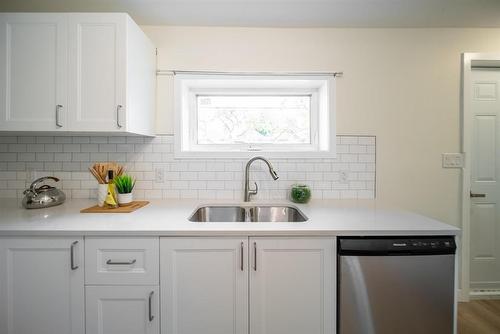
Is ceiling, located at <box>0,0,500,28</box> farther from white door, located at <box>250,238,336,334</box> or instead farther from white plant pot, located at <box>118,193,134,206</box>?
white door, located at <box>250,238,336,334</box>

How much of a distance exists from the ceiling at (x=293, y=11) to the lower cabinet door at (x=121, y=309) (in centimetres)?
180

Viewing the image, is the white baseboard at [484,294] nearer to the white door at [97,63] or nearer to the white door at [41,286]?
the white door at [41,286]

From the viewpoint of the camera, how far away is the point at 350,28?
196 cm

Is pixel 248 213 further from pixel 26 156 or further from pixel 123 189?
pixel 26 156

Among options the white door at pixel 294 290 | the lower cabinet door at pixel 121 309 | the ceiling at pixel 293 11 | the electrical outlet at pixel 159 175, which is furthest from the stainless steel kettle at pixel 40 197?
the white door at pixel 294 290

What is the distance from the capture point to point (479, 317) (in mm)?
1884

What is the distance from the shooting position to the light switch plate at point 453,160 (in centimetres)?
199

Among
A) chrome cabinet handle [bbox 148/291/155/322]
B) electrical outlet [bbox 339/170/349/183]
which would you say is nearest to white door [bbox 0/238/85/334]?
chrome cabinet handle [bbox 148/291/155/322]

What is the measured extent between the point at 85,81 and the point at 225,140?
3.52 feet

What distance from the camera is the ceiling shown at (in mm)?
1691

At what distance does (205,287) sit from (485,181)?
2.57 m

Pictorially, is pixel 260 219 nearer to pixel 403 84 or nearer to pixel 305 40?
pixel 305 40

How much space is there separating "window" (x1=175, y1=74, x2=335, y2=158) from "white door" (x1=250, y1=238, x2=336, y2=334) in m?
1.03

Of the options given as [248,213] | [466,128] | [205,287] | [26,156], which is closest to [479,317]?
[466,128]
